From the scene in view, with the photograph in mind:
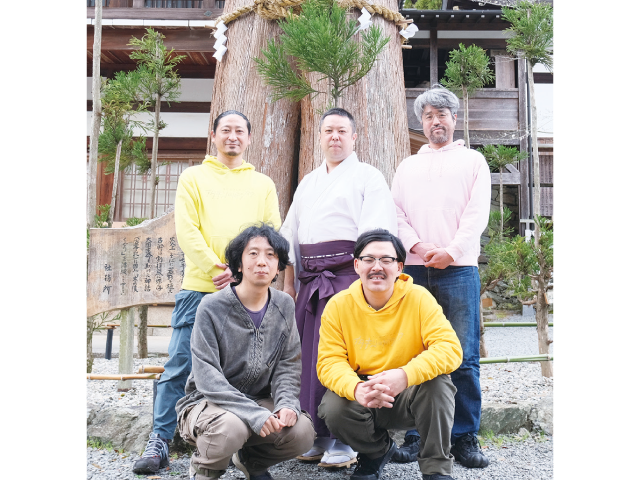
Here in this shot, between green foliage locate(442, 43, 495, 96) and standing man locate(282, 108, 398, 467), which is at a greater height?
green foliage locate(442, 43, 495, 96)

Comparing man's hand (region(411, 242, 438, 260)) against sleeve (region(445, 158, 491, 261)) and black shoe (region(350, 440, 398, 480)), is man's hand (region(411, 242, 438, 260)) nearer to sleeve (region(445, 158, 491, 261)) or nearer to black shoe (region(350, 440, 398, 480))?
sleeve (region(445, 158, 491, 261))

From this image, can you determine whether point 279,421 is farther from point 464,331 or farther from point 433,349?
point 464,331

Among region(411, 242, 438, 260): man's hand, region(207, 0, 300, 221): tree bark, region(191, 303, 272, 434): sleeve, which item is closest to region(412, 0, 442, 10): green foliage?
region(207, 0, 300, 221): tree bark

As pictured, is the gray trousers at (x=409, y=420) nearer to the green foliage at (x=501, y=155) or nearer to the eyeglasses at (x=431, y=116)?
the eyeglasses at (x=431, y=116)

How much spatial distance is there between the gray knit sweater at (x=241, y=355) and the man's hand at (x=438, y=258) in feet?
2.53

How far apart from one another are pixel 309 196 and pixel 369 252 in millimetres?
675

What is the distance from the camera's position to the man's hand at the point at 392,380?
85.0 inches

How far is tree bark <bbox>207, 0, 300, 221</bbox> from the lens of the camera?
12.1 ft

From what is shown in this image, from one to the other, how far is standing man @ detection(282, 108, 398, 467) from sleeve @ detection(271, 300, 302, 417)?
0.83 feet

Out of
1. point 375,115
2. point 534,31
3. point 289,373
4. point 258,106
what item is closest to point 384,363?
point 289,373

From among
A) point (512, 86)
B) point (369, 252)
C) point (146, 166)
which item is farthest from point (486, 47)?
point (369, 252)

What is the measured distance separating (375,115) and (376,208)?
1162mm

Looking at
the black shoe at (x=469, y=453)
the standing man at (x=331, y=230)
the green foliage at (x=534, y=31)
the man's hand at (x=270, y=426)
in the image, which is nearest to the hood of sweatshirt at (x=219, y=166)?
the standing man at (x=331, y=230)

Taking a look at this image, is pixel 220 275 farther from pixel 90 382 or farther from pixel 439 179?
pixel 90 382
